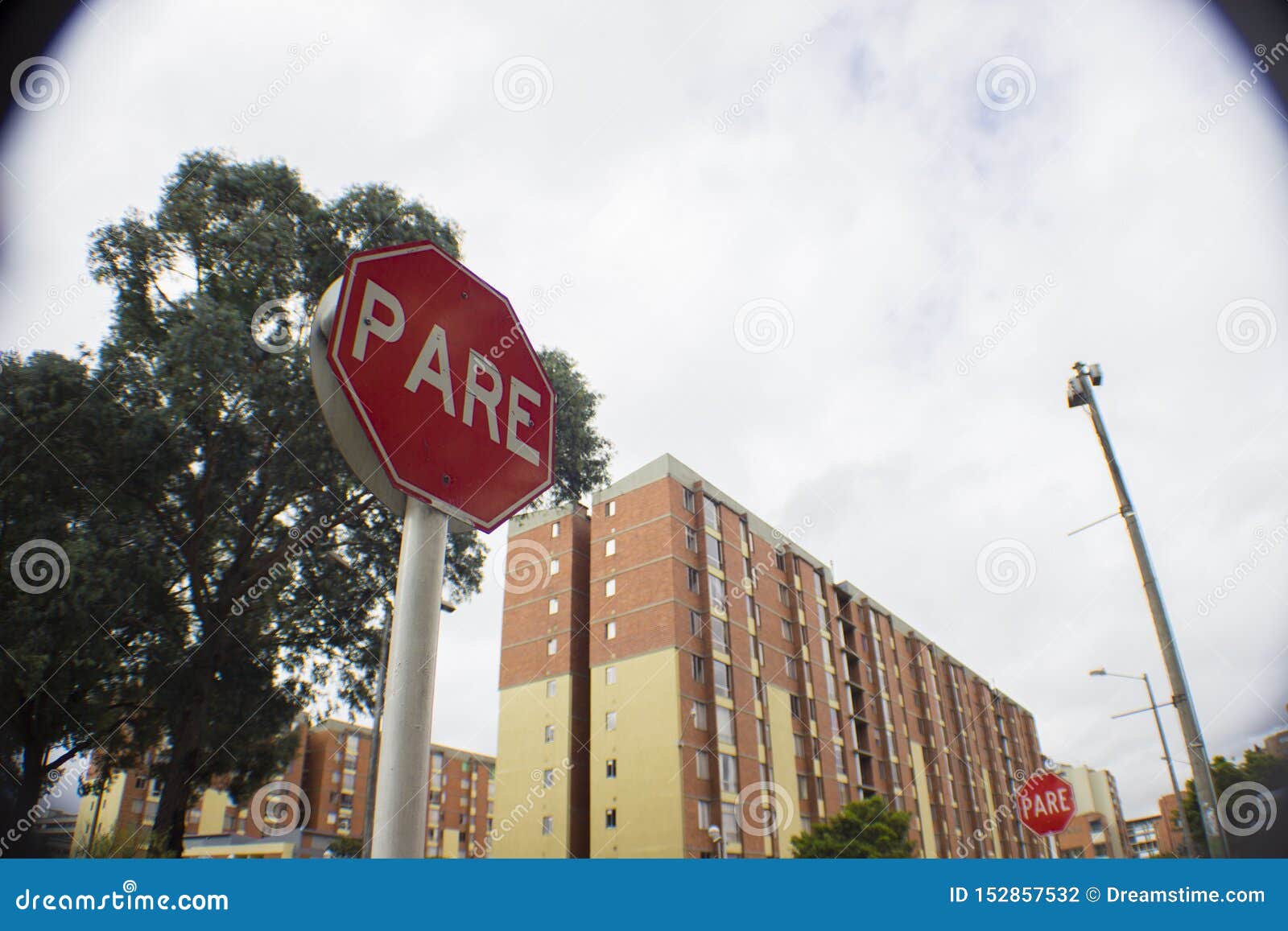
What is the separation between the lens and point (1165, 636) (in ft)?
21.3

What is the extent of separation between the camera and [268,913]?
129 cm

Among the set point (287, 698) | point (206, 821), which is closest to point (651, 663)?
point (287, 698)

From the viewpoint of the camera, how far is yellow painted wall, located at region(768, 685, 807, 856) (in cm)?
3447

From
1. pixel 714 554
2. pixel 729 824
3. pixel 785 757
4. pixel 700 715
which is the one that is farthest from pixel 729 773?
pixel 714 554

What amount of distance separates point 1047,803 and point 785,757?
2856cm

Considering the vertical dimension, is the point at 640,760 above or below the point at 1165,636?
above

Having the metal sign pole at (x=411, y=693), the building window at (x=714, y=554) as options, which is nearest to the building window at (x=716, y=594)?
the building window at (x=714, y=554)

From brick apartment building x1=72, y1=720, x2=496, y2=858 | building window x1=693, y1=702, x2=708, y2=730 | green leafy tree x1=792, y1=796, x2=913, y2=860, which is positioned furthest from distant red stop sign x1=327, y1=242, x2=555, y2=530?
brick apartment building x1=72, y1=720, x2=496, y2=858

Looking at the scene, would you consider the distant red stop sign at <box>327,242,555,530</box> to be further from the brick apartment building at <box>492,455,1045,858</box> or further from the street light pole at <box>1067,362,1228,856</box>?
the brick apartment building at <box>492,455,1045,858</box>

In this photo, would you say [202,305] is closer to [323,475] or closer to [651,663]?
[323,475]

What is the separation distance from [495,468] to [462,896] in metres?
1.34

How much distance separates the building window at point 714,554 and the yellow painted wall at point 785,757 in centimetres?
700

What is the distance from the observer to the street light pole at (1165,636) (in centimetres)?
595

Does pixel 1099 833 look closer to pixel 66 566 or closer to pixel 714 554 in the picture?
pixel 714 554
